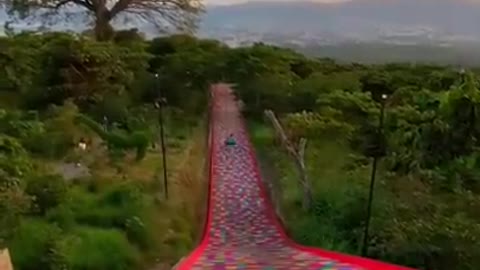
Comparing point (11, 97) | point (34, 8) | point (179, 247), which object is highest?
point (34, 8)

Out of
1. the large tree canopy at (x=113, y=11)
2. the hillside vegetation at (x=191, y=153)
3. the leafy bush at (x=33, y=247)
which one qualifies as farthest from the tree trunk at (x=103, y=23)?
the leafy bush at (x=33, y=247)

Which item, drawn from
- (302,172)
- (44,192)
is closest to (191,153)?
(302,172)

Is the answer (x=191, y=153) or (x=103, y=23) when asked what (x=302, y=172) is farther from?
(x=103, y=23)

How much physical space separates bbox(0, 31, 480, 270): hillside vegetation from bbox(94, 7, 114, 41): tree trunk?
431 cm

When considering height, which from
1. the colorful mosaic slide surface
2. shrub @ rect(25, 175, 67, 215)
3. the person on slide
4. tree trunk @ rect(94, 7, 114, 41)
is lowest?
the colorful mosaic slide surface

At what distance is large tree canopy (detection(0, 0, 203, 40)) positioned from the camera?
27422 millimetres

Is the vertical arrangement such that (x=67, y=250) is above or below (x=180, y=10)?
below

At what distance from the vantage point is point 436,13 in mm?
42750

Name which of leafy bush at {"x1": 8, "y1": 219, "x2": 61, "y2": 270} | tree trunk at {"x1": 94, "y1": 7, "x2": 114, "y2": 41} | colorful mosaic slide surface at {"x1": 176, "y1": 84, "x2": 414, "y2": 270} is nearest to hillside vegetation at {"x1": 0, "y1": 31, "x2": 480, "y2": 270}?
leafy bush at {"x1": 8, "y1": 219, "x2": 61, "y2": 270}

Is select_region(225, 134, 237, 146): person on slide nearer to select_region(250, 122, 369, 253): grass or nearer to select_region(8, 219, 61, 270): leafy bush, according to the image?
select_region(250, 122, 369, 253): grass

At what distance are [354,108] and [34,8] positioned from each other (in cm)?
1498

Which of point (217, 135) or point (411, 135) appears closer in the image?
point (411, 135)

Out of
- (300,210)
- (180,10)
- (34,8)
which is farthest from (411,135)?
→ (34,8)

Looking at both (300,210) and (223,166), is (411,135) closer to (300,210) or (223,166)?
(300,210)
